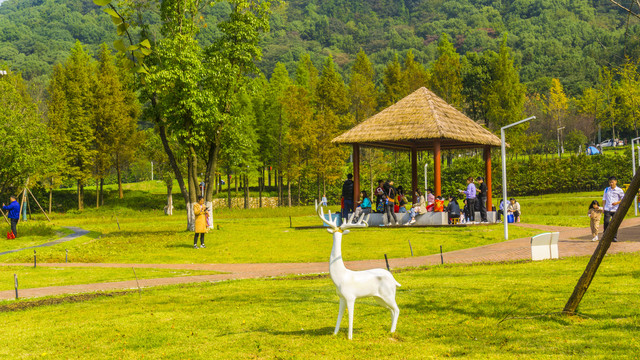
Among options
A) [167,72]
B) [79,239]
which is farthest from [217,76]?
[79,239]

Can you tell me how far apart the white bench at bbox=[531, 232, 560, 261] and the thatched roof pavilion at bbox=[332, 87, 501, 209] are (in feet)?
36.6

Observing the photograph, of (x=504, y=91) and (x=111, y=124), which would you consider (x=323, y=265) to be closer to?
(x=111, y=124)

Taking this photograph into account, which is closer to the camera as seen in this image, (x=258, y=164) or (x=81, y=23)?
(x=258, y=164)

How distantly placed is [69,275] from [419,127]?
677 inches

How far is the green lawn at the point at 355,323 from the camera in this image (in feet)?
23.3

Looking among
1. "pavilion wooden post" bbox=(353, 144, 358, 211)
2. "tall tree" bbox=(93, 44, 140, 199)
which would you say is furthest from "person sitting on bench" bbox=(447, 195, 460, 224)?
"tall tree" bbox=(93, 44, 140, 199)

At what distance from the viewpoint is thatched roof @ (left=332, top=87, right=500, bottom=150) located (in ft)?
88.7

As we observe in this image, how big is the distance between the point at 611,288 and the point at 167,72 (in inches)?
841

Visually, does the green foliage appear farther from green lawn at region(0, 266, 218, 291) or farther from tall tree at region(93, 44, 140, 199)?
green lawn at region(0, 266, 218, 291)

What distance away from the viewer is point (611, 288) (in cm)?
1032

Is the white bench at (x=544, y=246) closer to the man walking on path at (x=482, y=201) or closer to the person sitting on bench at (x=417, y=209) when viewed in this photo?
the man walking on path at (x=482, y=201)

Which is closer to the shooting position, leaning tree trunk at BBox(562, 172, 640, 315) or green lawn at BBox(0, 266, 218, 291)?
leaning tree trunk at BBox(562, 172, 640, 315)

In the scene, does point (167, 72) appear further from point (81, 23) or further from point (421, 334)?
point (81, 23)

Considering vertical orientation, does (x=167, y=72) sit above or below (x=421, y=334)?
above
